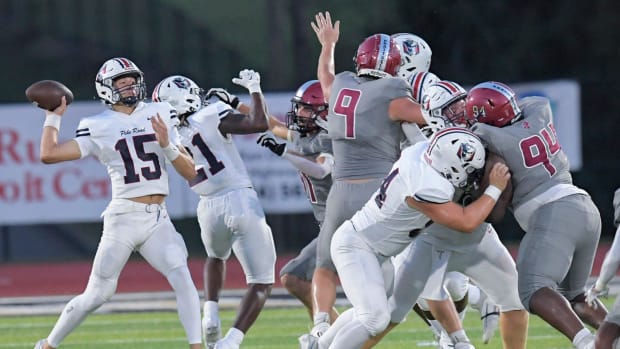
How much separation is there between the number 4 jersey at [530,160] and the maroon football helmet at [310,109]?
157cm

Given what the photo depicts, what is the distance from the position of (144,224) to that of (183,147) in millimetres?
561

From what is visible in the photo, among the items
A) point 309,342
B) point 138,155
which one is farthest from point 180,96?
point 309,342

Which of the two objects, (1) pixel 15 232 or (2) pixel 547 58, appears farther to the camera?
(2) pixel 547 58

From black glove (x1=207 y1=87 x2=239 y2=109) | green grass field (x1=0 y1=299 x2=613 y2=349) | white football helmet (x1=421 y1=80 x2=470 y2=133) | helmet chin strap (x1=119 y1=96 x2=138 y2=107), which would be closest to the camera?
white football helmet (x1=421 y1=80 x2=470 y2=133)

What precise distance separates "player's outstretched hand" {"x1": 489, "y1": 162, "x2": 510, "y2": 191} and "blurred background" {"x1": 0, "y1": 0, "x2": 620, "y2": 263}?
9378mm

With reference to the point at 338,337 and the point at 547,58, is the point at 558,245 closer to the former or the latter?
the point at 338,337

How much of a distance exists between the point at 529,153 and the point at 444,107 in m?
0.63

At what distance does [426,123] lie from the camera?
6812 mm

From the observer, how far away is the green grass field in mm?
8367

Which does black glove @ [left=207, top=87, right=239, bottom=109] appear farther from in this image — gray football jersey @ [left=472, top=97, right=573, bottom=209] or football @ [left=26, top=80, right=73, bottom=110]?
gray football jersey @ [left=472, top=97, right=573, bottom=209]

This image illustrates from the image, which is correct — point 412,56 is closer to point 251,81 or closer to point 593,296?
point 251,81

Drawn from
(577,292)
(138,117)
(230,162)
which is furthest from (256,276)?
(577,292)

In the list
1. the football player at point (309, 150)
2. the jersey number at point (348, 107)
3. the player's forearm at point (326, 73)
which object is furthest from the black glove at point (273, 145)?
the jersey number at point (348, 107)

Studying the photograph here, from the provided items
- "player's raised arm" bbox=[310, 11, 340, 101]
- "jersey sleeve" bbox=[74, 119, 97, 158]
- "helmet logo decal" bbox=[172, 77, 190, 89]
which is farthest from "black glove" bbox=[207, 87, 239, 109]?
"jersey sleeve" bbox=[74, 119, 97, 158]
